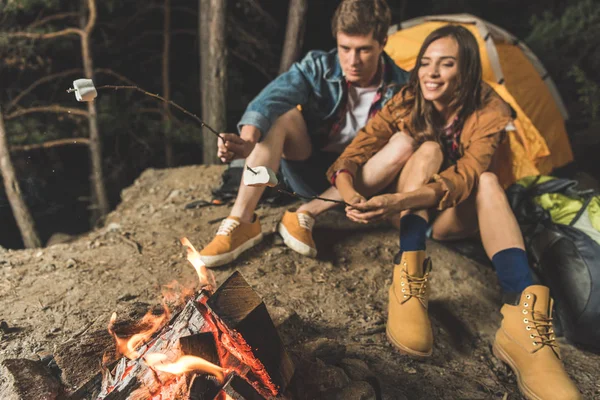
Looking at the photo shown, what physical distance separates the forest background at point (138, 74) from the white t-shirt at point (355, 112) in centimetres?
254

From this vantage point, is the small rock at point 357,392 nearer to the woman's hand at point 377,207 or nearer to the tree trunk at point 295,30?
the woman's hand at point 377,207

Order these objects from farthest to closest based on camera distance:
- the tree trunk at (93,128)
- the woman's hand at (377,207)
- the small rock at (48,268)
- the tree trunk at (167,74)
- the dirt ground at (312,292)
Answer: the tree trunk at (167,74) < the tree trunk at (93,128) < the small rock at (48,268) < the woman's hand at (377,207) < the dirt ground at (312,292)

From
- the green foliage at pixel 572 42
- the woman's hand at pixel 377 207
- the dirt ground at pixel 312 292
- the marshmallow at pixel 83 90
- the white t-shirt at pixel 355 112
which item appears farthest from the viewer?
the green foliage at pixel 572 42

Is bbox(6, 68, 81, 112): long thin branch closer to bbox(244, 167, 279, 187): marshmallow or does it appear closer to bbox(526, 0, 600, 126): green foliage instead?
bbox(244, 167, 279, 187): marshmallow

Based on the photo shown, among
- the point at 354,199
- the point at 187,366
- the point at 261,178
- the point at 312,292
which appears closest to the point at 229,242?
the point at 312,292

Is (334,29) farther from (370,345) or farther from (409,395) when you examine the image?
(409,395)

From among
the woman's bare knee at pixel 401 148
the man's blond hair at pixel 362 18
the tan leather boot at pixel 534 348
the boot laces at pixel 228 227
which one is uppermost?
the man's blond hair at pixel 362 18

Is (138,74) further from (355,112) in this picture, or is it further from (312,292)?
(312,292)

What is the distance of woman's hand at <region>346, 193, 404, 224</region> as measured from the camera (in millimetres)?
2273

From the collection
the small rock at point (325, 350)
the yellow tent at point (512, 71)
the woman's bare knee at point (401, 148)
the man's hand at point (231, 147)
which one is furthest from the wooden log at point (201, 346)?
the yellow tent at point (512, 71)

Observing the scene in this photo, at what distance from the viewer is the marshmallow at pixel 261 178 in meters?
1.70

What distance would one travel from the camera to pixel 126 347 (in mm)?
1854

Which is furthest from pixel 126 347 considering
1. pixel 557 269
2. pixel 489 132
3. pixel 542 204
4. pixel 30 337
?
pixel 542 204

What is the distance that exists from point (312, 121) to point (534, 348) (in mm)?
2046
